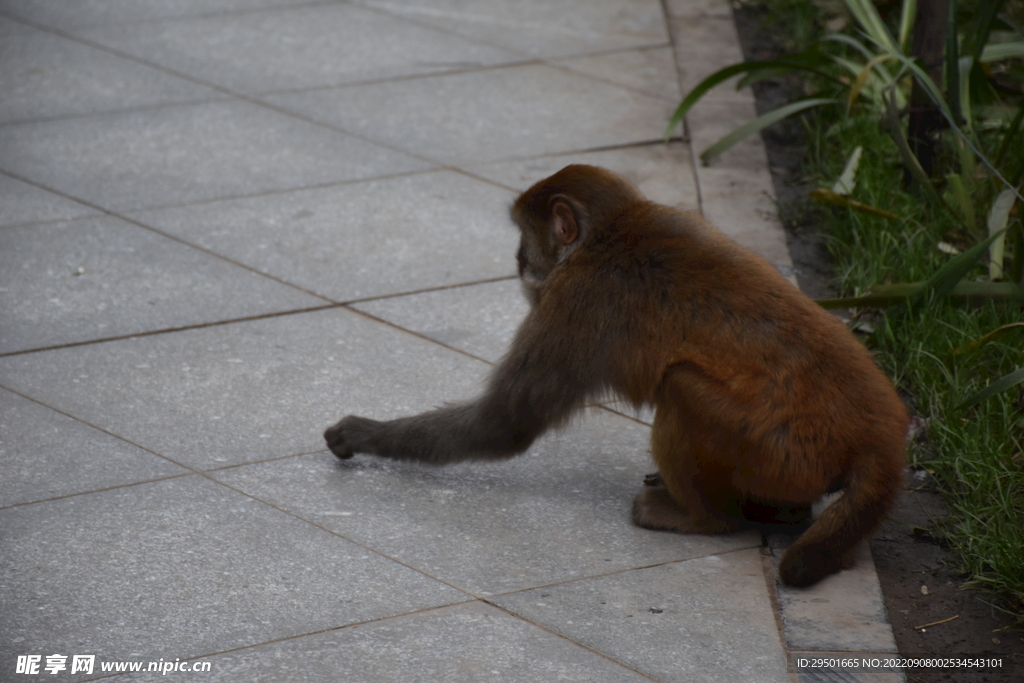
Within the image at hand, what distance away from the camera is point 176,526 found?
13.3 ft

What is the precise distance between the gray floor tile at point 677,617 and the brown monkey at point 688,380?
0.20 meters

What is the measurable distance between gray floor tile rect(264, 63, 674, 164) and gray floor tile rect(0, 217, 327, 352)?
178 centimetres

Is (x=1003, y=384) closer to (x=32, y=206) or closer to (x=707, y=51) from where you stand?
(x=707, y=51)

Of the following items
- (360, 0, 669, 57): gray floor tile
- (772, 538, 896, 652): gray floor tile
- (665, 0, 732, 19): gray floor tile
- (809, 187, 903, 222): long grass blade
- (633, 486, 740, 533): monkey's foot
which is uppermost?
(665, 0, 732, 19): gray floor tile

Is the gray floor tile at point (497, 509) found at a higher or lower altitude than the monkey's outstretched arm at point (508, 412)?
lower

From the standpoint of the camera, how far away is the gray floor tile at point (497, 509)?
3.95 meters

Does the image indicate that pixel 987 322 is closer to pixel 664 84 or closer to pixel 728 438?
pixel 728 438

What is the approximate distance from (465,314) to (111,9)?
5.34 metres

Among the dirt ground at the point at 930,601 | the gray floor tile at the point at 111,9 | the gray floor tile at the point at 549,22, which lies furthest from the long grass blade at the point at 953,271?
the gray floor tile at the point at 111,9

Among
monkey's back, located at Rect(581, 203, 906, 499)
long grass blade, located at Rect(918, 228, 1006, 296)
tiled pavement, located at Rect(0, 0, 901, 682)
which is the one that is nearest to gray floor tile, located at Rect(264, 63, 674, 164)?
tiled pavement, located at Rect(0, 0, 901, 682)

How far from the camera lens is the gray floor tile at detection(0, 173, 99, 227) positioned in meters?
6.29

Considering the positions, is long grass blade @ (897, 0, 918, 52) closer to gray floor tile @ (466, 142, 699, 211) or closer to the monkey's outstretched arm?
gray floor tile @ (466, 142, 699, 211)

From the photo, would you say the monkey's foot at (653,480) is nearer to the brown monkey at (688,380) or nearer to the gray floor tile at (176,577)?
the brown monkey at (688,380)

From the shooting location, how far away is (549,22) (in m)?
8.93
